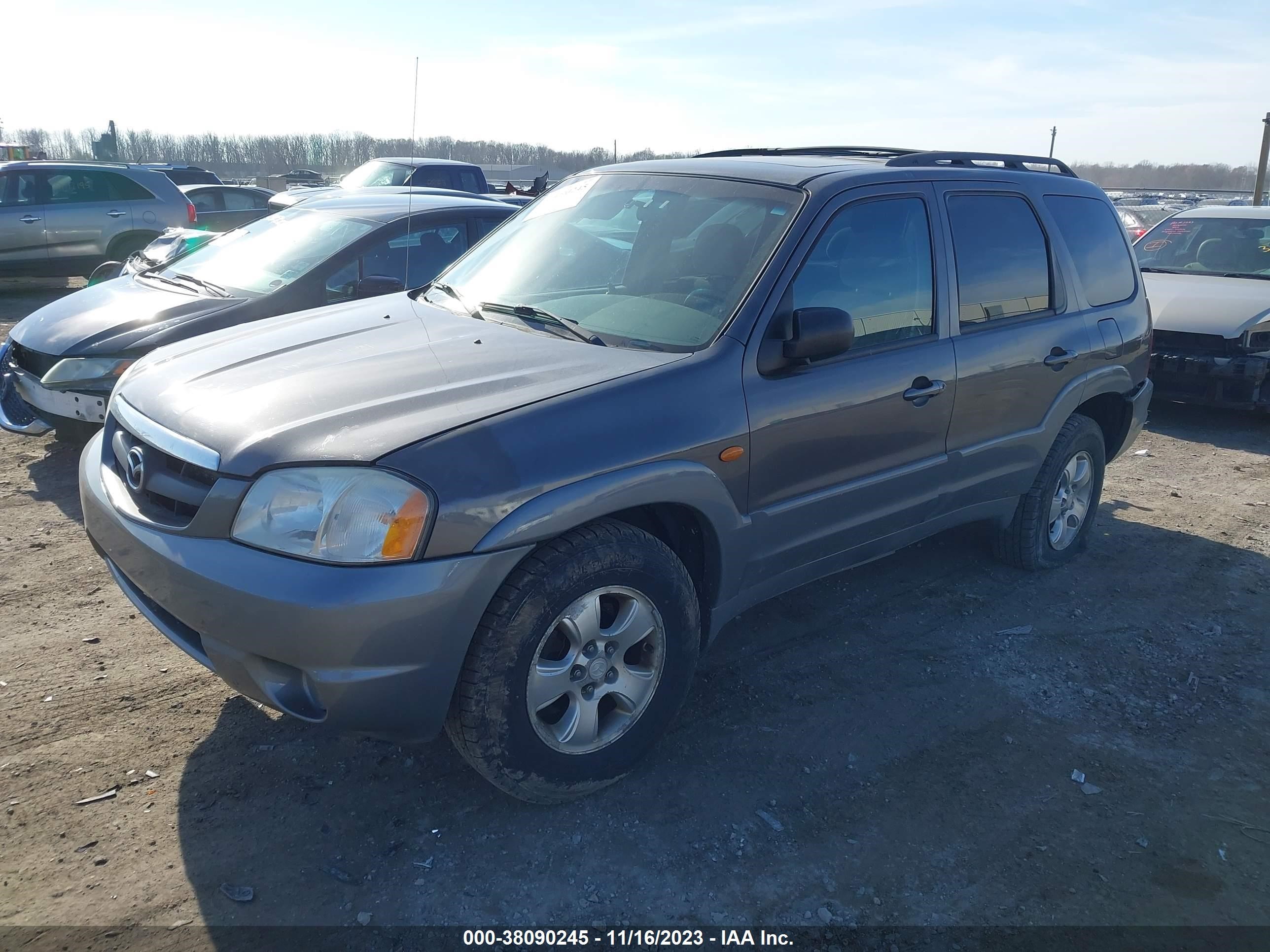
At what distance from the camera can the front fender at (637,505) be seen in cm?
265

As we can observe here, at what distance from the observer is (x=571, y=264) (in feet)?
12.6

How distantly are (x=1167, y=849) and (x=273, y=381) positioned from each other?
3.14 m

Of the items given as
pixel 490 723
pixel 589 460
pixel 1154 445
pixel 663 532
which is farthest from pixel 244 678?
pixel 1154 445

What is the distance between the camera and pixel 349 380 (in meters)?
3.03

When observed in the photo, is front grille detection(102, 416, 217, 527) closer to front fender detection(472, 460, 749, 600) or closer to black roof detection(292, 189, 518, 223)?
front fender detection(472, 460, 749, 600)

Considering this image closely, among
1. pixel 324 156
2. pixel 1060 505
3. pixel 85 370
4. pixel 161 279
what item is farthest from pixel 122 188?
pixel 324 156

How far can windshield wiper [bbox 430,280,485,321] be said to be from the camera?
3756 millimetres

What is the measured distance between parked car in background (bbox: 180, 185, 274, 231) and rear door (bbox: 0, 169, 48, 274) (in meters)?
3.19

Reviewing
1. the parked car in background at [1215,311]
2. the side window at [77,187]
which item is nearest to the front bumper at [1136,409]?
the parked car in background at [1215,311]

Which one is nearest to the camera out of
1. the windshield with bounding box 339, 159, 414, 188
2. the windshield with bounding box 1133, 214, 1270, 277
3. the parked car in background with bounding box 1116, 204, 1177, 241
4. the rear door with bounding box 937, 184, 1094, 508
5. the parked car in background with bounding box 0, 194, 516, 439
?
the rear door with bounding box 937, 184, 1094, 508

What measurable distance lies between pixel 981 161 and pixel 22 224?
1232cm

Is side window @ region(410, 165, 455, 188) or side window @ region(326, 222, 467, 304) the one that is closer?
side window @ region(326, 222, 467, 304)

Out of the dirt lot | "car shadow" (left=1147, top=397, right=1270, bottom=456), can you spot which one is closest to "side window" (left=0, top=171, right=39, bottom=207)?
the dirt lot

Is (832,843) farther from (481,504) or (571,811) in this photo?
(481,504)
